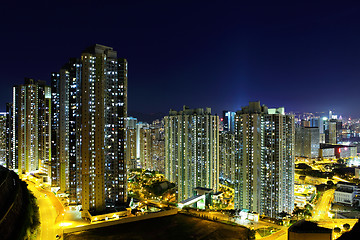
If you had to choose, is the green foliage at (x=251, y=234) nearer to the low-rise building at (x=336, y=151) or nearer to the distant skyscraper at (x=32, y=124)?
the distant skyscraper at (x=32, y=124)

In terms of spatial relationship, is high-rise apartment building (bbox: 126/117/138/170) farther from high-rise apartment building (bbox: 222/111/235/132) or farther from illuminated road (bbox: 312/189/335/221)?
illuminated road (bbox: 312/189/335/221)

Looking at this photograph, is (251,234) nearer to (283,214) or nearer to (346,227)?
(283,214)

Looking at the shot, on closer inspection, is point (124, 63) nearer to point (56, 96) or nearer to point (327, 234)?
point (56, 96)

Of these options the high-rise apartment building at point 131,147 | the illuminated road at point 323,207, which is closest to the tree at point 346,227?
the illuminated road at point 323,207

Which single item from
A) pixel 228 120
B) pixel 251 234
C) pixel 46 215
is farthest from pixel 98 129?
pixel 228 120

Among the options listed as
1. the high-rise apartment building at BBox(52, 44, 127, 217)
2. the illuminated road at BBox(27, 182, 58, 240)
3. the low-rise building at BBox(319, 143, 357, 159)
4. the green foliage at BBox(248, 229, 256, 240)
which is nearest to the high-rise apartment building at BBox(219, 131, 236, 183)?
the high-rise apartment building at BBox(52, 44, 127, 217)
